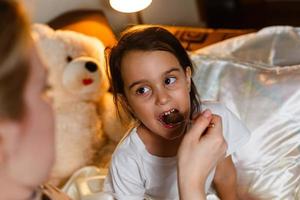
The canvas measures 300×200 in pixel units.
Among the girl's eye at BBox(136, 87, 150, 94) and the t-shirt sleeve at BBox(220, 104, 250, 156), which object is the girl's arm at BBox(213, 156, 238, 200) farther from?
the girl's eye at BBox(136, 87, 150, 94)

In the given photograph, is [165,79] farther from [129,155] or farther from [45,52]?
[45,52]

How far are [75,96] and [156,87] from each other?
67 centimetres

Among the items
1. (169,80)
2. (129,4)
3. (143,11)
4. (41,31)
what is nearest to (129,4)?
(129,4)

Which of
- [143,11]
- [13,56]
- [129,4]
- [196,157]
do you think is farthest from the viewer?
[143,11]

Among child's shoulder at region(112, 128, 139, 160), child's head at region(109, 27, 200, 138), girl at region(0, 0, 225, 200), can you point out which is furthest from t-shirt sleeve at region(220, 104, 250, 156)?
girl at region(0, 0, 225, 200)

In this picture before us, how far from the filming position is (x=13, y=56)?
20.3 inches

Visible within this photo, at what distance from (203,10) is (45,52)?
39.8 inches

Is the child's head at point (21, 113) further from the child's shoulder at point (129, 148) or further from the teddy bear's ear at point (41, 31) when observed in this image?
the teddy bear's ear at point (41, 31)

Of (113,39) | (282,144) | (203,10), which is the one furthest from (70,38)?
(203,10)

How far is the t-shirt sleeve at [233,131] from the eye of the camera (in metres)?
1.16

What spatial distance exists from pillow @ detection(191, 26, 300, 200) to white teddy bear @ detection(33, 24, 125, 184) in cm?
38

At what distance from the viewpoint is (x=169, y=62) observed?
3.36 ft

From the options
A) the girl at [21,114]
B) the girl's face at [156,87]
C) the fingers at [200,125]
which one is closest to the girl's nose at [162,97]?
the girl's face at [156,87]

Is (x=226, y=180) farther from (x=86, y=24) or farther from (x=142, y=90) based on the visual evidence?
(x=86, y=24)
